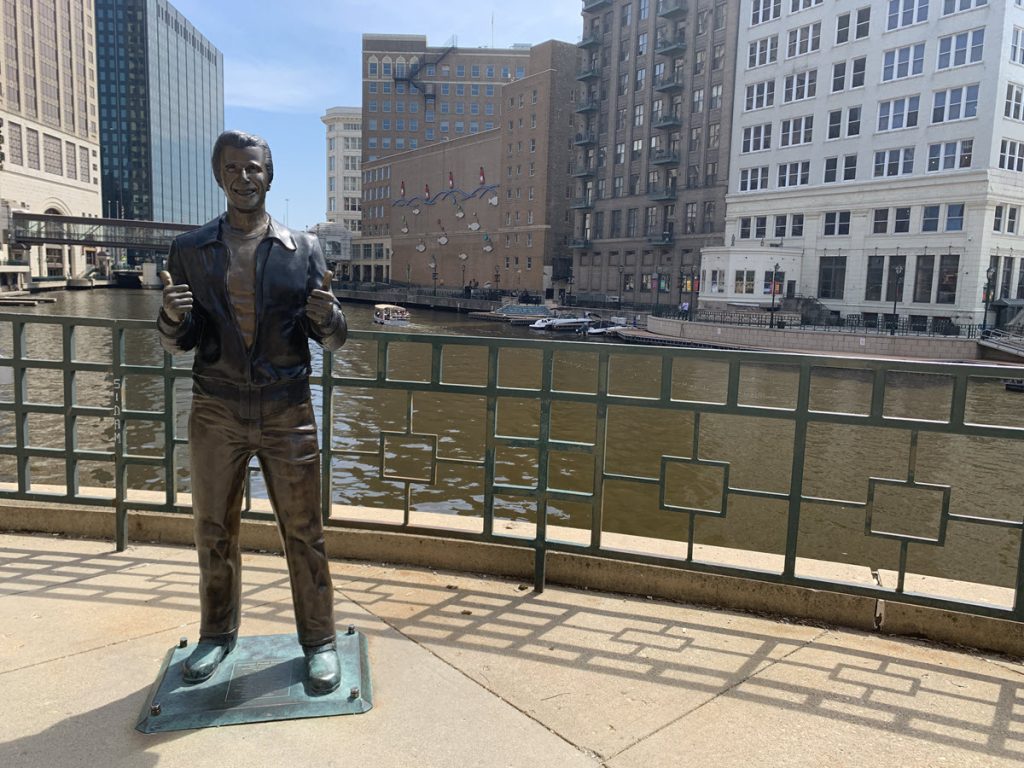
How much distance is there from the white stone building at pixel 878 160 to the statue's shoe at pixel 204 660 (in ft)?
155

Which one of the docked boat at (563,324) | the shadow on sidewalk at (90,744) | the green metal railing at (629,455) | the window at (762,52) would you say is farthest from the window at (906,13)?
the shadow on sidewalk at (90,744)

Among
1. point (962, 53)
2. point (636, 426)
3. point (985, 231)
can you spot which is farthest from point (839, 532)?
point (962, 53)

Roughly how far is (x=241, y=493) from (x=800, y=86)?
5839 centimetres

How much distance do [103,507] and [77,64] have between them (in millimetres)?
127334

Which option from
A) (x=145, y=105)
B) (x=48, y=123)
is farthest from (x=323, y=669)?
(x=145, y=105)

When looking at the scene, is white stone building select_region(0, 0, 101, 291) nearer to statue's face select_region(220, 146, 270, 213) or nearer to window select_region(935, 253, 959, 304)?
window select_region(935, 253, 959, 304)

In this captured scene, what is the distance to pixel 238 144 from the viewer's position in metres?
3.11

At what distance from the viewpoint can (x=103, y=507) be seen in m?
5.27

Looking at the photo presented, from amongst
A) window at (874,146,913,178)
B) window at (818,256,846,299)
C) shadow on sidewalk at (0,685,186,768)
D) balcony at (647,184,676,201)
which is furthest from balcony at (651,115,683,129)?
shadow on sidewalk at (0,685,186,768)

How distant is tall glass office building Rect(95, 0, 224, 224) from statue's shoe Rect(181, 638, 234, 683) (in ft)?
520

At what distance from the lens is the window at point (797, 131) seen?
53031 millimetres

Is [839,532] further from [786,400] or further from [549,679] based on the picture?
[786,400]

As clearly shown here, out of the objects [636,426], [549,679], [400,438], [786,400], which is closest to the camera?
[549,679]

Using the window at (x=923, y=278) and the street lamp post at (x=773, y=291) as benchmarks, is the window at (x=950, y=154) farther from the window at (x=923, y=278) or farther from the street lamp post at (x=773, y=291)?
the street lamp post at (x=773, y=291)
